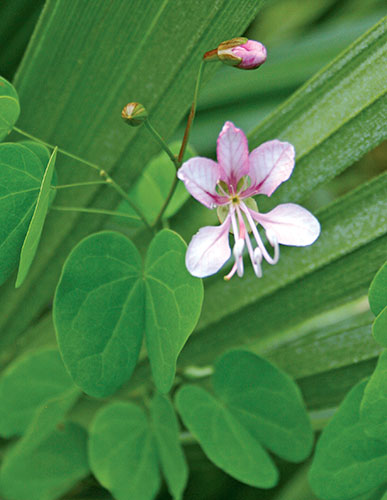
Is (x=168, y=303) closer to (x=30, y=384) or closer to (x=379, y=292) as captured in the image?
(x=379, y=292)

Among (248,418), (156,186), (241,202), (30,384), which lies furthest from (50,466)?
(241,202)

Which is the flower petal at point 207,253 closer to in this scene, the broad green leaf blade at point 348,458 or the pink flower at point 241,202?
the pink flower at point 241,202

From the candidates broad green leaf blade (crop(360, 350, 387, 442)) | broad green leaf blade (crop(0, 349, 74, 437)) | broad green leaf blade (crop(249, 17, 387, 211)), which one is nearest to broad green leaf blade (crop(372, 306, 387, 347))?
broad green leaf blade (crop(360, 350, 387, 442))

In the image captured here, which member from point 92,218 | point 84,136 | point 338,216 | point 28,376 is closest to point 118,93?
point 84,136

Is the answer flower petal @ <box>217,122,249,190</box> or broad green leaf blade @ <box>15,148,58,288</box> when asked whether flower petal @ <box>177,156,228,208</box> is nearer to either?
flower petal @ <box>217,122,249,190</box>

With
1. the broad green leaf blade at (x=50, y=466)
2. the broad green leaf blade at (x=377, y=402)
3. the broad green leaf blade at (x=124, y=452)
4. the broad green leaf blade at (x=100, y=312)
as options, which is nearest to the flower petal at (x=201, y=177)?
the broad green leaf blade at (x=100, y=312)

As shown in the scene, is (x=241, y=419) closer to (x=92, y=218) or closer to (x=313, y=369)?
(x=313, y=369)
